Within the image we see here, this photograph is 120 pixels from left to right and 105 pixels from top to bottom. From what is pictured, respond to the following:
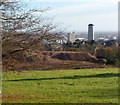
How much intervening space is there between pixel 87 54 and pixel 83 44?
404 centimetres

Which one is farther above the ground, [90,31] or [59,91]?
[90,31]

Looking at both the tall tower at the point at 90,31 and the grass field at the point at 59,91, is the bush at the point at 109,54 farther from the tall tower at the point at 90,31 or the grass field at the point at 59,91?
the grass field at the point at 59,91

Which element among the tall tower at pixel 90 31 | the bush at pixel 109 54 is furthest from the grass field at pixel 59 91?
the bush at pixel 109 54

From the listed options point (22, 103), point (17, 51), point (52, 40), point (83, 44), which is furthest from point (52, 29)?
point (83, 44)

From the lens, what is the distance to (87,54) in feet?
161

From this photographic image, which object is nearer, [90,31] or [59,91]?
[59,91]

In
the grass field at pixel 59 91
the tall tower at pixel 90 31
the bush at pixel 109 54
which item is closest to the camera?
the grass field at pixel 59 91

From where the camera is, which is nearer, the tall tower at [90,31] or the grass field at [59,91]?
the grass field at [59,91]

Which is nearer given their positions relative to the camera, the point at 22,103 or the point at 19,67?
the point at 22,103

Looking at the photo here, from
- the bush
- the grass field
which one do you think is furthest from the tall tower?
the grass field

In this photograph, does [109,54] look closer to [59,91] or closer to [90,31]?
[90,31]

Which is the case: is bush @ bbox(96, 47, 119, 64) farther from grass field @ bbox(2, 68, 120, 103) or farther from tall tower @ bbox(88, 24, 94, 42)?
grass field @ bbox(2, 68, 120, 103)

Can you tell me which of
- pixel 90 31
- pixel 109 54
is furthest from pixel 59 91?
pixel 90 31

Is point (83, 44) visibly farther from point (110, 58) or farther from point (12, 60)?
point (12, 60)
